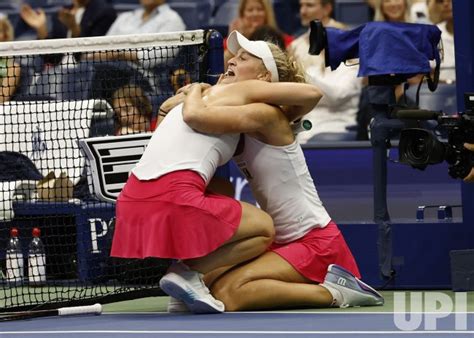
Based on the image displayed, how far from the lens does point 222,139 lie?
630 centimetres

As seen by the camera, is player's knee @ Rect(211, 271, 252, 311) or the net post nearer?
player's knee @ Rect(211, 271, 252, 311)

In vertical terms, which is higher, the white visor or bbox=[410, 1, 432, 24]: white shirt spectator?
bbox=[410, 1, 432, 24]: white shirt spectator

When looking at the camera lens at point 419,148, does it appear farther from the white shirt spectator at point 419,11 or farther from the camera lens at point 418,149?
the white shirt spectator at point 419,11

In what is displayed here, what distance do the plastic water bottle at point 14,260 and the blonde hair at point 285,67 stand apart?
90.1 inches

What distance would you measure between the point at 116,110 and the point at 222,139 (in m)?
2.14

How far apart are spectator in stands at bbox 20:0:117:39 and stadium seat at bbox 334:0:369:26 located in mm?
2213

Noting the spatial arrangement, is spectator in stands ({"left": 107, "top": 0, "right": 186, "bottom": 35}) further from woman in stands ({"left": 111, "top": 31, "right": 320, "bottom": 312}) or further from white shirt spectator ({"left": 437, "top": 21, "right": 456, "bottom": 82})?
woman in stands ({"left": 111, "top": 31, "right": 320, "bottom": 312})

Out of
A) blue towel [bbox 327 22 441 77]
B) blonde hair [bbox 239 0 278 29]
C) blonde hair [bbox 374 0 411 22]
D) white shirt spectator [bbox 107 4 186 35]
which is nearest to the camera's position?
blue towel [bbox 327 22 441 77]

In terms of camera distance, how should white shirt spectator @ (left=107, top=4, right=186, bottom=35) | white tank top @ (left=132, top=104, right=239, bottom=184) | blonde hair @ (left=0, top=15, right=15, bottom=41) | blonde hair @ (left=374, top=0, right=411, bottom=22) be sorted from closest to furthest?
white tank top @ (left=132, top=104, right=239, bottom=184) < blonde hair @ (left=374, top=0, right=411, bottom=22) < white shirt spectator @ (left=107, top=4, right=186, bottom=35) < blonde hair @ (left=0, top=15, right=15, bottom=41)

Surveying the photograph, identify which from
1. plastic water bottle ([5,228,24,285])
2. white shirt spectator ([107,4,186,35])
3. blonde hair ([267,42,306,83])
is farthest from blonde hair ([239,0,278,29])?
blonde hair ([267,42,306,83])

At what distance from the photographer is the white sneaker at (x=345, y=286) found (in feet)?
21.0

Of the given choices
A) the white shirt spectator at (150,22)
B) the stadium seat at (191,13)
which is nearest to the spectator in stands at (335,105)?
the white shirt spectator at (150,22)

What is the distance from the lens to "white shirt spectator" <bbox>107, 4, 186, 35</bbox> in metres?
12.1

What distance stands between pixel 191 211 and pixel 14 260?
249 cm
